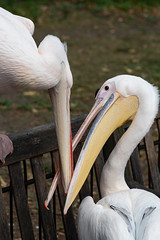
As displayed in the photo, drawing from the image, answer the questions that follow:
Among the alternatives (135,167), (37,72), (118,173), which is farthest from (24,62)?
(135,167)

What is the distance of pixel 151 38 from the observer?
Answer: 8.00 metres

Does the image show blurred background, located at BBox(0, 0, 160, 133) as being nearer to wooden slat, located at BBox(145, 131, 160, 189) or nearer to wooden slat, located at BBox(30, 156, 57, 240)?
wooden slat, located at BBox(145, 131, 160, 189)

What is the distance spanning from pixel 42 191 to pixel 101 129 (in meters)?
0.39

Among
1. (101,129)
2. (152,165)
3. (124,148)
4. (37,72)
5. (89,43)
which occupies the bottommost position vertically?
(89,43)

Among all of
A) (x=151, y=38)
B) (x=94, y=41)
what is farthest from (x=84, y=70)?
(x=151, y=38)

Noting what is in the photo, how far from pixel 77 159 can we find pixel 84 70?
406cm

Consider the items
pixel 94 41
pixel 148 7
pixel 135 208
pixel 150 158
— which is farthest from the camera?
pixel 148 7

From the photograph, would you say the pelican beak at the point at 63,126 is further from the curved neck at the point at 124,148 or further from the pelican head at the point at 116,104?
the curved neck at the point at 124,148

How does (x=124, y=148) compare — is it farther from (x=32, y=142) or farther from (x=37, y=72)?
(x=37, y=72)

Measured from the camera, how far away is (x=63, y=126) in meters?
2.37

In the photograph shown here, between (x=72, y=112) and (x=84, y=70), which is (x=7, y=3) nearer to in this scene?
(x=84, y=70)

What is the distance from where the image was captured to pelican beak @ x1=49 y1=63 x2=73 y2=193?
233 cm

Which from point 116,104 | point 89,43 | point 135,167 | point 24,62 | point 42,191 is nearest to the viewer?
point 24,62

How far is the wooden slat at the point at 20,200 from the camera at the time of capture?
234 cm
